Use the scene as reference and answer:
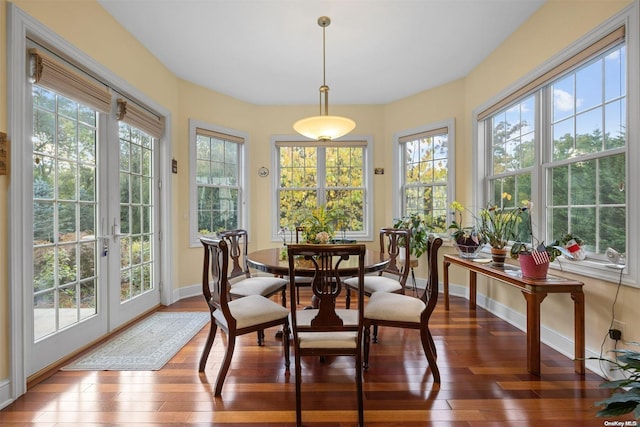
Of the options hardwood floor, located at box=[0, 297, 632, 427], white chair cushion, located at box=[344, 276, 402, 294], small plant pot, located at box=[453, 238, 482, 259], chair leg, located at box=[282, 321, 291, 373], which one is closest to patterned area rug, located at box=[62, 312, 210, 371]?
hardwood floor, located at box=[0, 297, 632, 427]

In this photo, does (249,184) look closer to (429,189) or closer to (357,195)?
(357,195)

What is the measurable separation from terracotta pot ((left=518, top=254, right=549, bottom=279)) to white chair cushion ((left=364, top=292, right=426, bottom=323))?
0.86m

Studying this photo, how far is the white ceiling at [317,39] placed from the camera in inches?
106

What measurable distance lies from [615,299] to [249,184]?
4192 mm

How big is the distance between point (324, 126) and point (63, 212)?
2.18 m

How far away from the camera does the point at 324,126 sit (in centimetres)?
277

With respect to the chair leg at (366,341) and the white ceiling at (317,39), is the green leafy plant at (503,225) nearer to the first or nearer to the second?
the chair leg at (366,341)

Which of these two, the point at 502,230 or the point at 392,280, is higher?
the point at 502,230

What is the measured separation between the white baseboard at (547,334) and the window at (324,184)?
193 centimetres

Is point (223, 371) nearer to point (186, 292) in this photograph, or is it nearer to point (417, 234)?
point (186, 292)

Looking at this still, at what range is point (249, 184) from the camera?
15.8 ft

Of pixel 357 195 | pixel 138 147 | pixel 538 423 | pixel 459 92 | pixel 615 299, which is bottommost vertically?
pixel 538 423

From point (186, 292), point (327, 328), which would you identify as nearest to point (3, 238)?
point (327, 328)

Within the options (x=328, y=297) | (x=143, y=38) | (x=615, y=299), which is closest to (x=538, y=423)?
(x=615, y=299)
